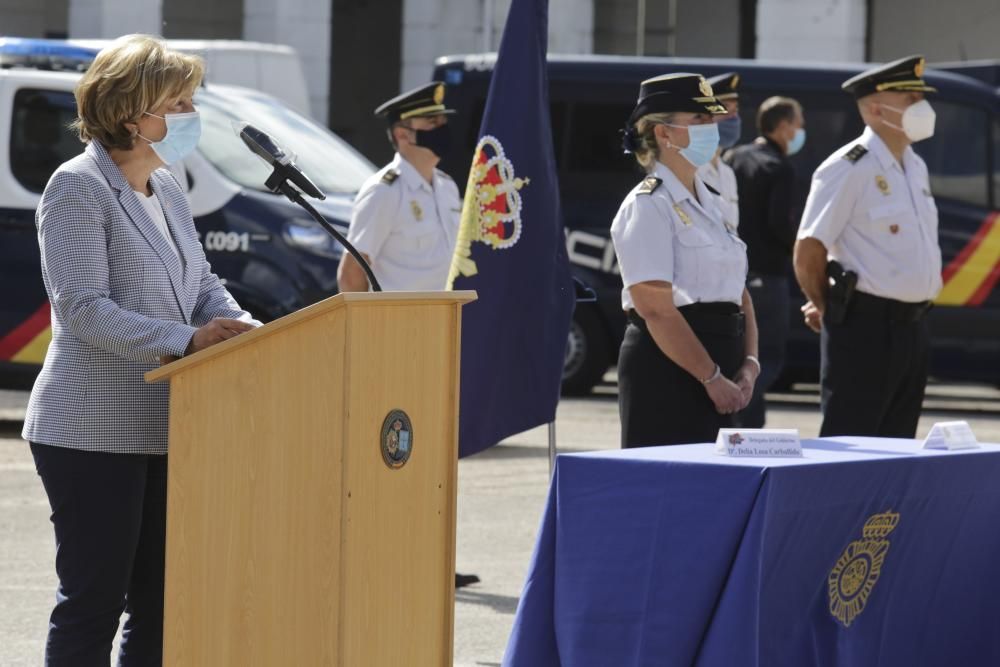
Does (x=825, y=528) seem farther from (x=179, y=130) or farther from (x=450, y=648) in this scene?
(x=179, y=130)

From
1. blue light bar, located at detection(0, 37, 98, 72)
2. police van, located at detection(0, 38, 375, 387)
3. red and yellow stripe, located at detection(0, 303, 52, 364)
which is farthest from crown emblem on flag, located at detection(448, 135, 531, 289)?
blue light bar, located at detection(0, 37, 98, 72)

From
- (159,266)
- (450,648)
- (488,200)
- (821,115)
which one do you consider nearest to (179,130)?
(159,266)

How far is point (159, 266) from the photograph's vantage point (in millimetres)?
3826

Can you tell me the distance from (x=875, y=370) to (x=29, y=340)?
5617mm

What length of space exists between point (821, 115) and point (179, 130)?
31.5 feet

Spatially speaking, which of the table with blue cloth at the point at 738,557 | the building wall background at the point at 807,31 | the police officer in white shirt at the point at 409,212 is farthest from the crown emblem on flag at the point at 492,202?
the building wall background at the point at 807,31

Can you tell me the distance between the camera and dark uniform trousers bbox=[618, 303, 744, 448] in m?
5.12

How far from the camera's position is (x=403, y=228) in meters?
6.91

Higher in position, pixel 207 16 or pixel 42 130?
pixel 207 16

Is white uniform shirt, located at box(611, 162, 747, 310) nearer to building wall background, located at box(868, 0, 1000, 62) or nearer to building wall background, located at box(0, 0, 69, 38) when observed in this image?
building wall background, located at box(868, 0, 1000, 62)

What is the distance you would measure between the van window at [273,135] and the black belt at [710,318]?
16.9ft

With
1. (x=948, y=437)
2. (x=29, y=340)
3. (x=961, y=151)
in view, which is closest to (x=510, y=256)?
(x=948, y=437)

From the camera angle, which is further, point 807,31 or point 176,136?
point 807,31

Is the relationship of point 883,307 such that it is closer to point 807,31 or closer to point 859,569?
point 859,569
